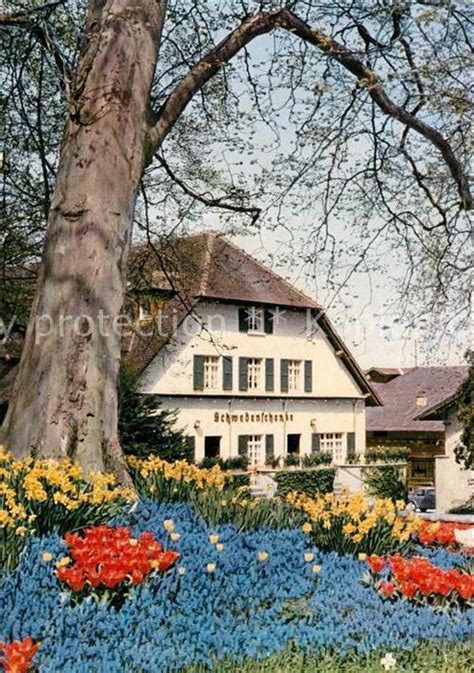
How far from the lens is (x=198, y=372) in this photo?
38.5 metres

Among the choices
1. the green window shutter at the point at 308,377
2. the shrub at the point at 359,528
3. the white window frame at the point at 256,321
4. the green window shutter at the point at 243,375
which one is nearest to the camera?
the shrub at the point at 359,528

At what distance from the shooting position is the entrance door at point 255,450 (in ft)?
133

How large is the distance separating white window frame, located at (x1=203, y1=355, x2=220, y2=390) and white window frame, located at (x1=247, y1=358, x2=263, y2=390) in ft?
6.40

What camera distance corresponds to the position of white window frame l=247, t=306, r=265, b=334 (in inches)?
1587

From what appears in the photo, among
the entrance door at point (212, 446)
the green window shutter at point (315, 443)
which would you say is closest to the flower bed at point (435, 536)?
the entrance door at point (212, 446)

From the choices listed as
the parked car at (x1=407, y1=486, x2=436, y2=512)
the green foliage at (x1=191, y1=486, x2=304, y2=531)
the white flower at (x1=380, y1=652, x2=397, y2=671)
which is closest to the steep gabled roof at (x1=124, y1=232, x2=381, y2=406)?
the parked car at (x1=407, y1=486, x2=436, y2=512)

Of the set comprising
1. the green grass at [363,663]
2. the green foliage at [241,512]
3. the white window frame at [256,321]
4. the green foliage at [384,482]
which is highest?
the white window frame at [256,321]

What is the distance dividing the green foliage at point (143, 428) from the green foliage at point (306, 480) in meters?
13.0

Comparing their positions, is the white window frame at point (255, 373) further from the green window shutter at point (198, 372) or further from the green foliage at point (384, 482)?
the green foliage at point (384, 482)

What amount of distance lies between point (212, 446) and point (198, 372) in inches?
134

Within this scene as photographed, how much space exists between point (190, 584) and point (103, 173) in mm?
3798

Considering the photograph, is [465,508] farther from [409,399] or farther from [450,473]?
[409,399]

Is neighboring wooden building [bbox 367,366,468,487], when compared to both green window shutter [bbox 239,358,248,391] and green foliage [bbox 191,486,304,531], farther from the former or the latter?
green foliage [bbox 191,486,304,531]

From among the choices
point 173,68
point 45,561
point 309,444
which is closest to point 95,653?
point 45,561
